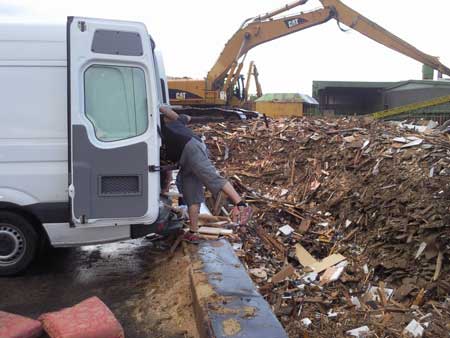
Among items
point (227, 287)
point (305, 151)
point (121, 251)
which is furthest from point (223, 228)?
point (305, 151)

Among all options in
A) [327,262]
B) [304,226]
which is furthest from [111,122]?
[304,226]

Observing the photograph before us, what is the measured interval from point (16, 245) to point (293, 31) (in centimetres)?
1830

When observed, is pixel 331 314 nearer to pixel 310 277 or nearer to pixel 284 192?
pixel 310 277

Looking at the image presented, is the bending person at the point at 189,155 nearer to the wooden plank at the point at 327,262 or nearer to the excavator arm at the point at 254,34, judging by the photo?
the wooden plank at the point at 327,262

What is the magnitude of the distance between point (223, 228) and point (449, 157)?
16.5ft

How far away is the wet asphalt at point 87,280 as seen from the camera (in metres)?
4.94

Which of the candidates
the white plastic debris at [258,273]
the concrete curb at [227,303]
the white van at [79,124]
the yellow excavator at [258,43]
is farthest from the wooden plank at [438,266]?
the yellow excavator at [258,43]

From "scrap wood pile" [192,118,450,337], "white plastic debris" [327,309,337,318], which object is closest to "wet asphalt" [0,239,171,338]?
"scrap wood pile" [192,118,450,337]

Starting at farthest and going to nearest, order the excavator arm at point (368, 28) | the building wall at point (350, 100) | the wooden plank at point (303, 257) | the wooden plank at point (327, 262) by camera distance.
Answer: the building wall at point (350, 100) < the excavator arm at point (368, 28) < the wooden plank at point (303, 257) < the wooden plank at point (327, 262)

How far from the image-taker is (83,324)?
3.88 meters

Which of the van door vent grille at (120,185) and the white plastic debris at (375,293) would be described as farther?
the white plastic debris at (375,293)

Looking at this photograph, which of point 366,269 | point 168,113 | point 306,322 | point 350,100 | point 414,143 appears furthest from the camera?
point 350,100

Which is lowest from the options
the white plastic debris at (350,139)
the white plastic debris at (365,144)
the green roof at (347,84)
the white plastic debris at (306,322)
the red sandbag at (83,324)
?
the white plastic debris at (306,322)

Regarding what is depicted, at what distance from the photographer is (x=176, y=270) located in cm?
574
